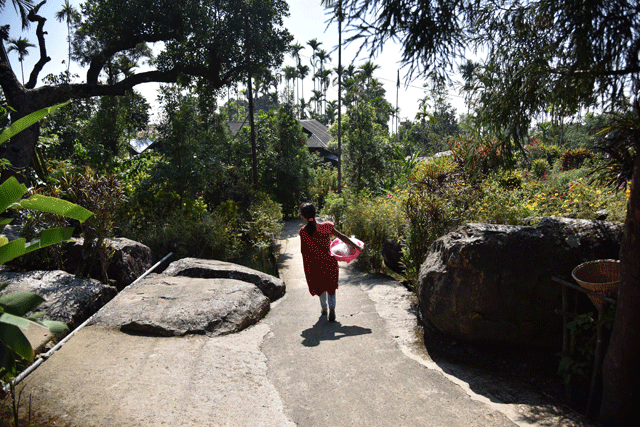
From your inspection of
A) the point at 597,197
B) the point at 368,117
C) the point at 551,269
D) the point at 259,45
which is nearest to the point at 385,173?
the point at 368,117

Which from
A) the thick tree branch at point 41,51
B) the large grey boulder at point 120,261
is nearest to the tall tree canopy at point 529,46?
the large grey boulder at point 120,261

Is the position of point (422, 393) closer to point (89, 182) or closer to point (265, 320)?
point (265, 320)

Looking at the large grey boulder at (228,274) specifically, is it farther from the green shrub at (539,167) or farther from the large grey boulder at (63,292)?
the green shrub at (539,167)

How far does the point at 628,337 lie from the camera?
2.92 m

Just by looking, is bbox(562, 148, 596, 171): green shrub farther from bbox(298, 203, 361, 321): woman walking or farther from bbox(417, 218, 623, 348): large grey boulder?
bbox(298, 203, 361, 321): woman walking

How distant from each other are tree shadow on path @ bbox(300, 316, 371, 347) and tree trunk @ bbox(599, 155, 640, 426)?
8.14 feet

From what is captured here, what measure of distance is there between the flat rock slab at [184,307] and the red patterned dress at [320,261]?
3.11 feet

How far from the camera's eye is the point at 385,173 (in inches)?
634

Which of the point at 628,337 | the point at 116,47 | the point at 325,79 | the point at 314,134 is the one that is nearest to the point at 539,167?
the point at 628,337

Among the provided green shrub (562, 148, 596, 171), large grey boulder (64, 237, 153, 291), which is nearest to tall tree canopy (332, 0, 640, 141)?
large grey boulder (64, 237, 153, 291)

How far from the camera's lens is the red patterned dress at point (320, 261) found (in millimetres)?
5297

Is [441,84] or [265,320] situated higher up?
[441,84]

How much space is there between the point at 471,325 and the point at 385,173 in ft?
40.9

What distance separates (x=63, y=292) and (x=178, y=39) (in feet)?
32.1
